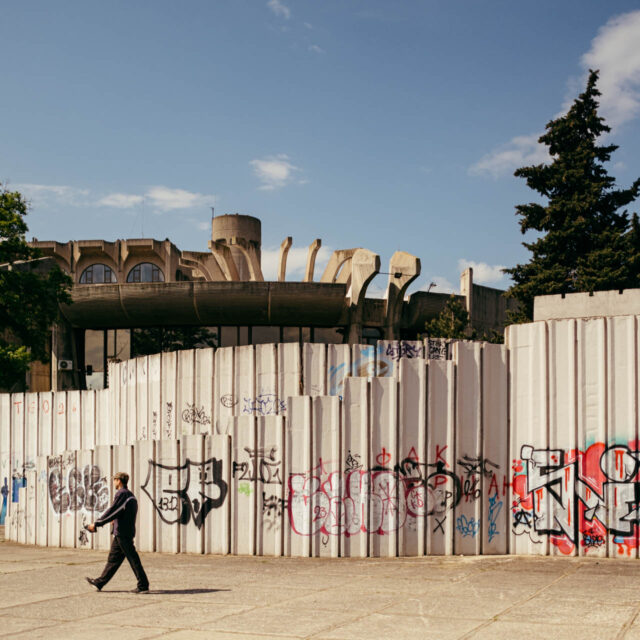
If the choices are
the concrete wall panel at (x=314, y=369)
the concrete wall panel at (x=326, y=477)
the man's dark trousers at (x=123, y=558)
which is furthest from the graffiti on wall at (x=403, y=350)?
the man's dark trousers at (x=123, y=558)

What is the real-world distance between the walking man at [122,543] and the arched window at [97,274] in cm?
6238

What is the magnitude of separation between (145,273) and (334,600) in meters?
63.5

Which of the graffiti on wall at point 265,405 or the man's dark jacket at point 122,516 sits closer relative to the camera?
the man's dark jacket at point 122,516

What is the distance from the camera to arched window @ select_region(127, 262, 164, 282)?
69.6 meters

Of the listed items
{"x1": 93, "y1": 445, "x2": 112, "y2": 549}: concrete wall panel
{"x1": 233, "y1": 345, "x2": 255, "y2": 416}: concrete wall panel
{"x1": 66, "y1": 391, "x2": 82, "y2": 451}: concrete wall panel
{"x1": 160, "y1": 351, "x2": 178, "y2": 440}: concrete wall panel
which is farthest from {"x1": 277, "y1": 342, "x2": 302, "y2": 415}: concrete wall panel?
{"x1": 66, "y1": 391, "x2": 82, "y2": 451}: concrete wall panel

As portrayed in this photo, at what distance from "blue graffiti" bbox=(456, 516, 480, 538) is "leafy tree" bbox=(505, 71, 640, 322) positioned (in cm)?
2122

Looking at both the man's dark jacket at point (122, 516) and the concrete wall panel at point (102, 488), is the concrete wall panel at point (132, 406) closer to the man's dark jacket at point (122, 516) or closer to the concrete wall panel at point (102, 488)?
the concrete wall panel at point (102, 488)

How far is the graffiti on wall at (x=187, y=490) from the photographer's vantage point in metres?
13.2

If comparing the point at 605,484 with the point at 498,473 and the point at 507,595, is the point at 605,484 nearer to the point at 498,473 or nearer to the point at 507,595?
the point at 498,473

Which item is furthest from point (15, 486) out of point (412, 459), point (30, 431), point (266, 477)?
point (412, 459)

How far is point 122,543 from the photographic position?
374 inches

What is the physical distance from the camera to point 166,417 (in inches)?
639

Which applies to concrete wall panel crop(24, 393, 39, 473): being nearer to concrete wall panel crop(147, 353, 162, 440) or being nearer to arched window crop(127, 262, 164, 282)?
concrete wall panel crop(147, 353, 162, 440)

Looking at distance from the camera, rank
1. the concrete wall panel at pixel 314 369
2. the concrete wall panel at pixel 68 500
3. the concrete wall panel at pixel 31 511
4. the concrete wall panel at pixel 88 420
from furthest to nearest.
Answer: the concrete wall panel at pixel 88 420
the concrete wall panel at pixel 31 511
the concrete wall panel at pixel 68 500
the concrete wall panel at pixel 314 369
